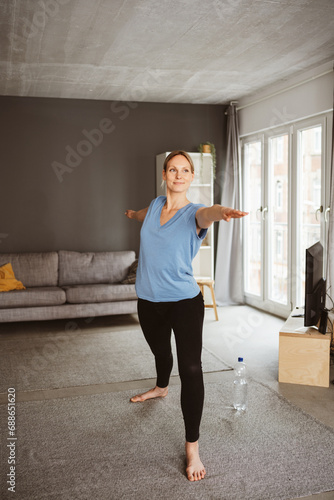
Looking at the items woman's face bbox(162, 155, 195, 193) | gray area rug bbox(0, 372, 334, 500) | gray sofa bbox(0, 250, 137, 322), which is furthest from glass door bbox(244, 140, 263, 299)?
woman's face bbox(162, 155, 195, 193)

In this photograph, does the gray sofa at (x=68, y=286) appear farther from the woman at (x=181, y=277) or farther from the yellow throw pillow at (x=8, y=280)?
the woman at (x=181, y=277)

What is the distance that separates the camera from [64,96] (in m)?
6.11

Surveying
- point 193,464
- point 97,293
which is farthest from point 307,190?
point 193,464

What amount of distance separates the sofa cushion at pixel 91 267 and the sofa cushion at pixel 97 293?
397 mm

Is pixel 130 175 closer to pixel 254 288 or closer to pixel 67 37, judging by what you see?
pixel 254 288

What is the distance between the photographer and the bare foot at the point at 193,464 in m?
2.41

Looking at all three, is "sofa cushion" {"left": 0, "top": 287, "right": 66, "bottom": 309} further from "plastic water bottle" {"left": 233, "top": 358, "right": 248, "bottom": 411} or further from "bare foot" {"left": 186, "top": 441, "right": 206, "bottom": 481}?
"bare foot" {"left": 186, "top": 441, "right": 206, "bottom": 481}

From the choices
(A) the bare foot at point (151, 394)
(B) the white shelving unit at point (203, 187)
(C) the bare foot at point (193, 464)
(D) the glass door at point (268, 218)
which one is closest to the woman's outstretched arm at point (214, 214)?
(C) the bare foot at point (193, 464)

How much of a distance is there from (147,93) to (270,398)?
3.90m

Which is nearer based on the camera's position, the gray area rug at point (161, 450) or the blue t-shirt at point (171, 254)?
the gray area rug at point (161, 450)

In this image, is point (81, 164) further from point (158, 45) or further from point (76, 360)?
point (76, 360)

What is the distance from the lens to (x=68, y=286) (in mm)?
5711

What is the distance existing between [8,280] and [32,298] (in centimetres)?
38

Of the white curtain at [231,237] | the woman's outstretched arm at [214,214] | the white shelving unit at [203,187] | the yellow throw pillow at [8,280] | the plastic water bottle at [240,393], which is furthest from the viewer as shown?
the white curtain at [231,237]
